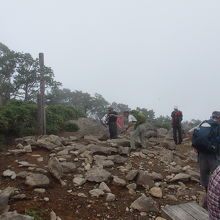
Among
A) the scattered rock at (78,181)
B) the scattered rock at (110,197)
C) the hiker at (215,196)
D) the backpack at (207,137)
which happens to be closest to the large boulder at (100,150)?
the scattered rock at (78,181)

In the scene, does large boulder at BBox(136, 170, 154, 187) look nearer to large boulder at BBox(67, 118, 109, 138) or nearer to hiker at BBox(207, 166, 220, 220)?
hiker at BBox(207, 166, 220, 220)

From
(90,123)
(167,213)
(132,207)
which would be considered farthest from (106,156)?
(90,123)

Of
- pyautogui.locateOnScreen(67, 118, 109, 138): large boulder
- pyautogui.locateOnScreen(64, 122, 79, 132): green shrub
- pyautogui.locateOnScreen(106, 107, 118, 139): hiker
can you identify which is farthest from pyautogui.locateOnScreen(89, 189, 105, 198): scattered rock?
pyautogui.locateOnScreen(64, 122, 79, 132): green shrub

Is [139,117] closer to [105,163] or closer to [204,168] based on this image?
[105,163]

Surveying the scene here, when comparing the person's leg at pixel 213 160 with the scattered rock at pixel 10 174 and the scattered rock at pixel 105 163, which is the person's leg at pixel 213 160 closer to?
the scattered rock at pixel 105 163

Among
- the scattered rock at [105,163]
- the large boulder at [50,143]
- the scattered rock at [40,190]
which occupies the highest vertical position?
the large boulder at [50,143]

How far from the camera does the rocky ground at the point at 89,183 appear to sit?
16.8 feet

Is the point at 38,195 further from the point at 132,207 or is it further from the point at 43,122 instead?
the point at 43,122

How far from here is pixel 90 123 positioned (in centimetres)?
1579

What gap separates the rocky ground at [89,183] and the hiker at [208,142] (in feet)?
4.38

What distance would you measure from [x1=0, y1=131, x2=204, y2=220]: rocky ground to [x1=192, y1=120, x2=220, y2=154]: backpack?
1557 millimetres

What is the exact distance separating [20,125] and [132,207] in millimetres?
8139

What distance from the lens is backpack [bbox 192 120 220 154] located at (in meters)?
5.19

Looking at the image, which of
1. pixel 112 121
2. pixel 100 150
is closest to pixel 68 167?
pixel 100 150
